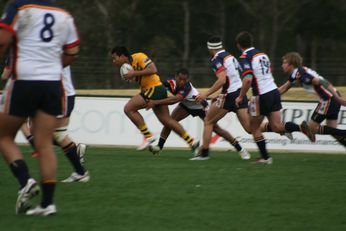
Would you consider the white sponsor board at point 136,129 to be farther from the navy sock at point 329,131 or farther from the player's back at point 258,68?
the player's back at point 258,68

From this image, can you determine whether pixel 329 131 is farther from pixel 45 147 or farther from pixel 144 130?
pixel 45 147

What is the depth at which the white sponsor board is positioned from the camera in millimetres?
15125

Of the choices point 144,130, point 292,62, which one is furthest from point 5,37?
point 144,130

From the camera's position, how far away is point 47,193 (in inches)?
260

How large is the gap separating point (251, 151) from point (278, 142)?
0.57 metres

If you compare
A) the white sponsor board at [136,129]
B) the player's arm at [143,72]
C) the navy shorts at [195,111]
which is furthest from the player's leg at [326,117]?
the white sponsor board at [136,129]

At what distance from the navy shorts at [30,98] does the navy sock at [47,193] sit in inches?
23.0

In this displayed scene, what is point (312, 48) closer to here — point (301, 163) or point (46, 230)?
point (301, 163)

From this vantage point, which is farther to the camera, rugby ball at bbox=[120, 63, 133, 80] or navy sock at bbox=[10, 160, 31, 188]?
rugby ball at bbox=[120, 63, 133, 80]

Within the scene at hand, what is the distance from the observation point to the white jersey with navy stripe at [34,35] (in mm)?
6320

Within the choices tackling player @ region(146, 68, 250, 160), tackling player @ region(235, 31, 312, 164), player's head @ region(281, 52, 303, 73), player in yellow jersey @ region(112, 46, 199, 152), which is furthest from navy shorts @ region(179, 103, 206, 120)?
player's head @ region(281, 52, 303, 73)

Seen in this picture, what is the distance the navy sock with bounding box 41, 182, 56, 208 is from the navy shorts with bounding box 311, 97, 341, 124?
6.06 m

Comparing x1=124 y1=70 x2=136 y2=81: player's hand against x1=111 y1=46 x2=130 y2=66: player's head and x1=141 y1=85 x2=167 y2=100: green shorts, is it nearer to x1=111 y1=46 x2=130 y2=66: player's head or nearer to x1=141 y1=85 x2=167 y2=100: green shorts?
x1=111 y1=46 x2=130 y2=66: player's head

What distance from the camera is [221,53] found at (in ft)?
38.7
